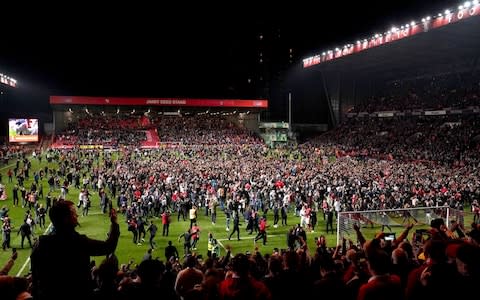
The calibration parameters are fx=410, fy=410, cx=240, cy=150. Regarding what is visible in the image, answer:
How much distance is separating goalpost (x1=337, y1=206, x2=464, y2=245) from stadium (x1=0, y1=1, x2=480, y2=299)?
0.07 meters

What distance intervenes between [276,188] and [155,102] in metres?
39.7

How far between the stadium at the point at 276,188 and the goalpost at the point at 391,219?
72 millimetres

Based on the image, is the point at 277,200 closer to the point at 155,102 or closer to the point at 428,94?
the point at 428,94

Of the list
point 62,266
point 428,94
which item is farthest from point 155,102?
point 62,266

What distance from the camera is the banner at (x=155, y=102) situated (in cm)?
5684

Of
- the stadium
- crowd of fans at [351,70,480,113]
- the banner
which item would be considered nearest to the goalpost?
the stadium

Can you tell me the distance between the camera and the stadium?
387 centimetres

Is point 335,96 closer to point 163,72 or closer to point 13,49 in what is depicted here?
point 163,72

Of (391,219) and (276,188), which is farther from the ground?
(276,188)

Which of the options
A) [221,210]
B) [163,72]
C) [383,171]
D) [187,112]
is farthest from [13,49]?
[383,171]

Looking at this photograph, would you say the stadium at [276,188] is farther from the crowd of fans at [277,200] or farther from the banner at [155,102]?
the banner at [155,102]

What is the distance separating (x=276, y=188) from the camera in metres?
24.5

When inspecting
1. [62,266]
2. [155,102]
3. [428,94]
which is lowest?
[62,266]

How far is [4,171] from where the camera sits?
3575 cm
